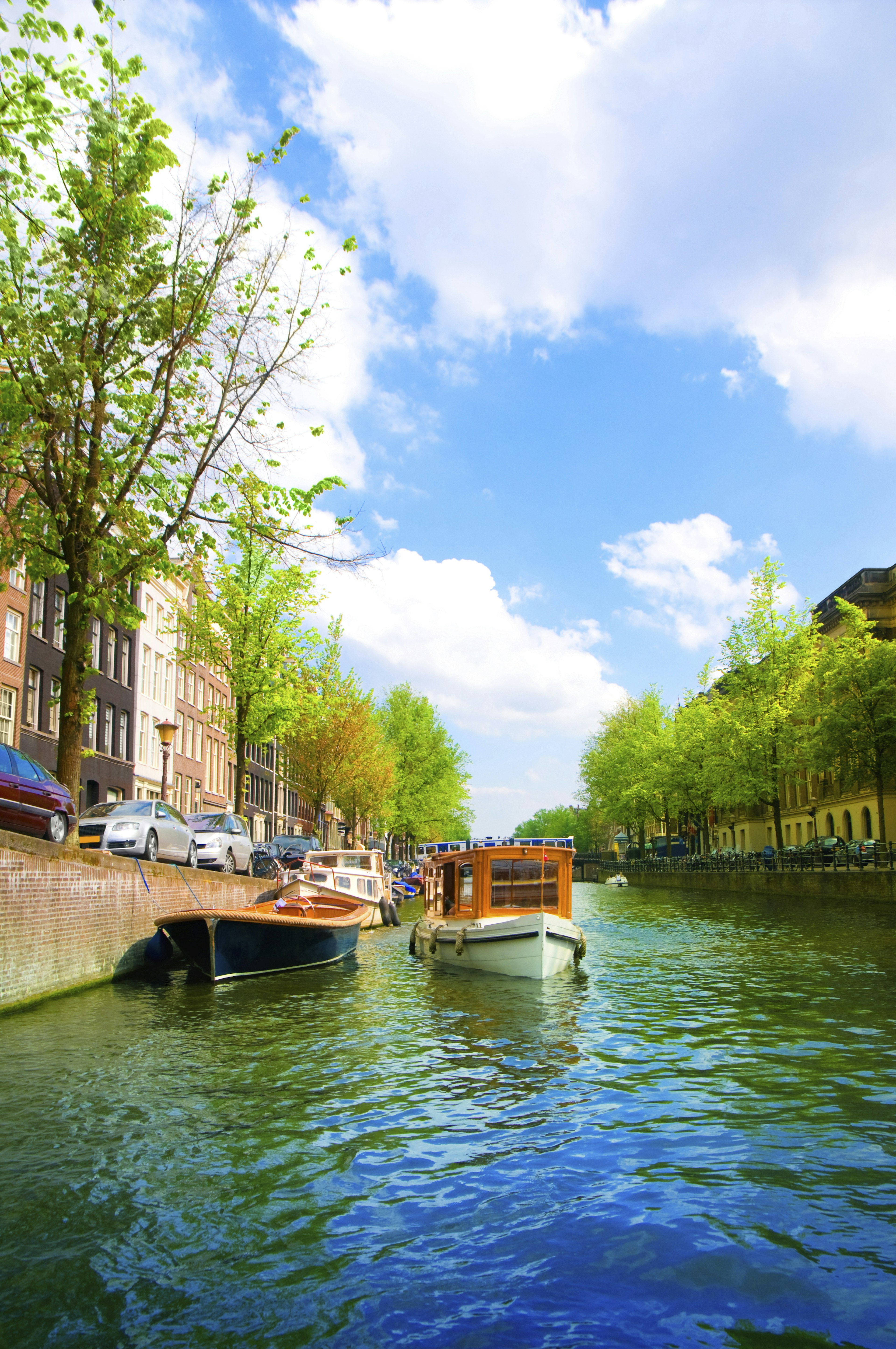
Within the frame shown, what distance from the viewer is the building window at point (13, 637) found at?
1335 inches

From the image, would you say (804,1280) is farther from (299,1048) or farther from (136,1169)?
(299,1048)

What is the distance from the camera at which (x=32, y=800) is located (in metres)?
17.9

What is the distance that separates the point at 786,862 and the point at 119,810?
35293mm

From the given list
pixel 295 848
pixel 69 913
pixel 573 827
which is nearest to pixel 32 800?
pixel 69 913

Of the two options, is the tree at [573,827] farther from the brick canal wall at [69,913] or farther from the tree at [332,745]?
the brick canal wall at [69,913]

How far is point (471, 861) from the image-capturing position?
2253cm

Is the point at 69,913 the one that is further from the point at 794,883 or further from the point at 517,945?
the point at 794,883

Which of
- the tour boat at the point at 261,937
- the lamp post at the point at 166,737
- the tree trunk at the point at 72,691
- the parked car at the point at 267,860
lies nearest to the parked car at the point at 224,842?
the parked car at the point at 267,860

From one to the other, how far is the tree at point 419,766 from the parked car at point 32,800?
57960mm

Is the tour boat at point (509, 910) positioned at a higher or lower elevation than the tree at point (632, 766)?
lower

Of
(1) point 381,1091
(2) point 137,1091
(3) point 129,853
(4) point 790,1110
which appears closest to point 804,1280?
(4) point 790,1110

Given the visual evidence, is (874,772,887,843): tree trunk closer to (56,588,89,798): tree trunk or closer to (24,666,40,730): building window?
(24,666,40,730): building window

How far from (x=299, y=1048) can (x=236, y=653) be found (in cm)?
2593

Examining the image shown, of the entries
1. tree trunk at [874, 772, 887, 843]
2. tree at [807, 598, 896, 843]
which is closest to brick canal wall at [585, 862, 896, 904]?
tree trunk at [874, 772, 887, 843]
